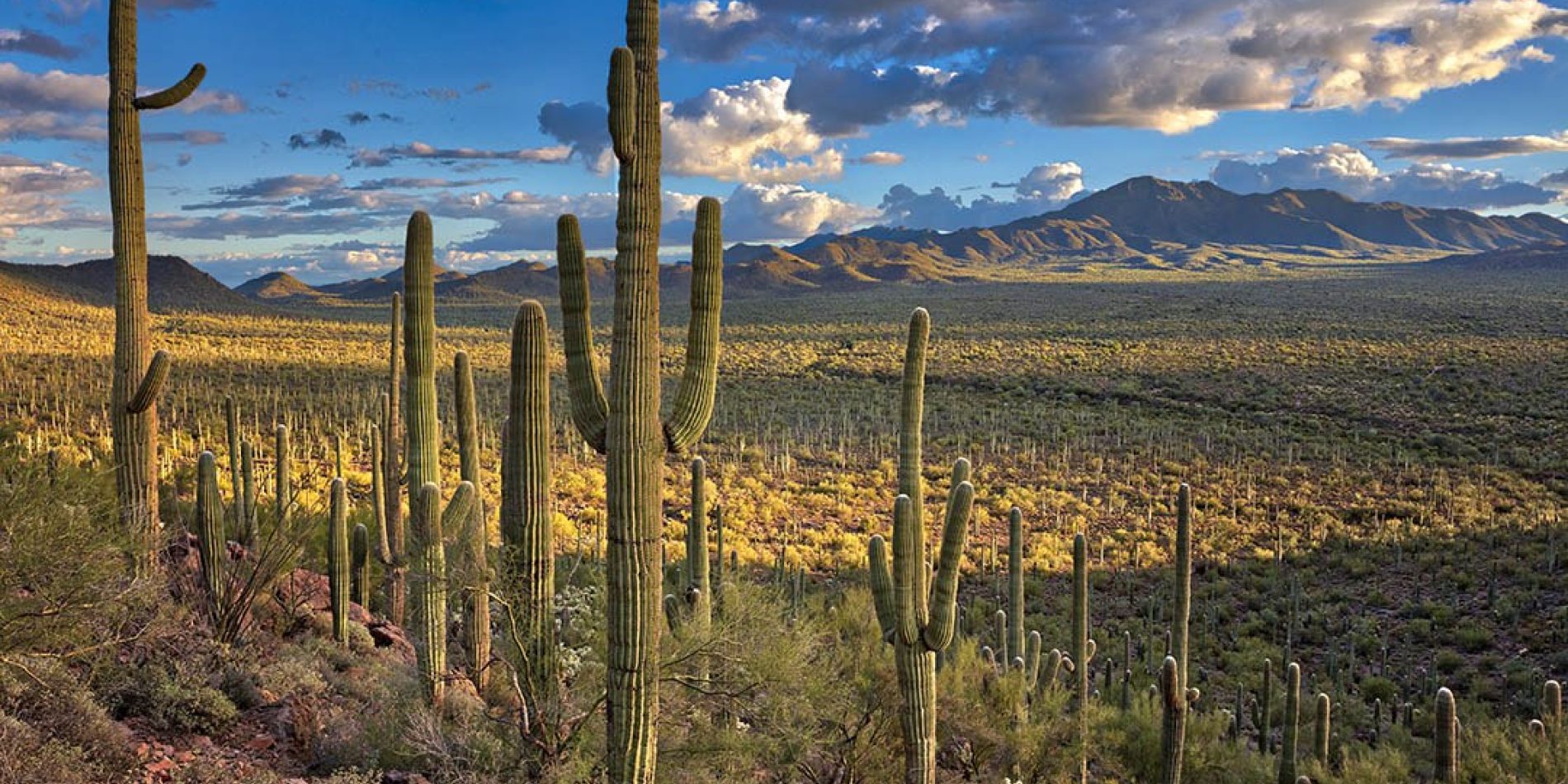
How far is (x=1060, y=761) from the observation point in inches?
456

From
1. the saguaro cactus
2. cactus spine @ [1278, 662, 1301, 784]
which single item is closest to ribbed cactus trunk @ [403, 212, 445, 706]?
the saguaro cactus

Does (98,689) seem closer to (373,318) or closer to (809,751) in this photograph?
(809,751)

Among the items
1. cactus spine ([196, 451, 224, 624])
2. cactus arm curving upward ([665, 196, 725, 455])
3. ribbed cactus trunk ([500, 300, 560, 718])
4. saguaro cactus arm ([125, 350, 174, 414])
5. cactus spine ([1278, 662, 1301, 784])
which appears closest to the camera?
cactus arm curving upward ([665, 196, 725, 455])

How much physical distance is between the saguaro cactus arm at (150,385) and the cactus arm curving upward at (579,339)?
163 inches

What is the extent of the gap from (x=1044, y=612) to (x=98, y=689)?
1558 centimetres

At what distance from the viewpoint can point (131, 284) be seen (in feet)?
31.7

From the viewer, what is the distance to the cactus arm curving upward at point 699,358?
702cm

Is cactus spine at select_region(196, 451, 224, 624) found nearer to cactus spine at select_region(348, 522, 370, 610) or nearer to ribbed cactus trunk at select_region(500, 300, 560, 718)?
cactus spine at select_region(348, 522, 370, 610)

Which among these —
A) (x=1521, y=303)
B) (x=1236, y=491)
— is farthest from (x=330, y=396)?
(x=1521, y=303)

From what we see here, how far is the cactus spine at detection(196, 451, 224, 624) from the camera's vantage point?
9.64m

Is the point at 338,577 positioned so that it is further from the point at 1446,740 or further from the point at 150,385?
the point at 1446,740

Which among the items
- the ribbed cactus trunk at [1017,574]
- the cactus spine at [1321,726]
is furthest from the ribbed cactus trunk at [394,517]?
the cactus spine at [1321,726]

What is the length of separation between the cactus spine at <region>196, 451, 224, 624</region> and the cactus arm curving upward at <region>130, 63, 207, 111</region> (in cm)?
350

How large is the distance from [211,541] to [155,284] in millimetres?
110308
